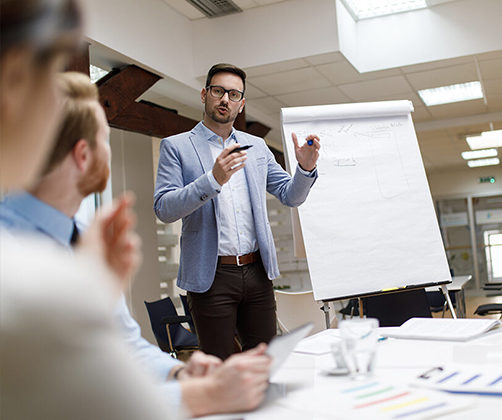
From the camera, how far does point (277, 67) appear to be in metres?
5.48

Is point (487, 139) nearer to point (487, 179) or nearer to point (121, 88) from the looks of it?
point (487, 179)

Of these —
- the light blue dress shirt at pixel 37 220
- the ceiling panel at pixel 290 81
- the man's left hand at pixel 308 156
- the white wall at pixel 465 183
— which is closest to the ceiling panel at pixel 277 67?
the ceiling panel at pixel 290 81

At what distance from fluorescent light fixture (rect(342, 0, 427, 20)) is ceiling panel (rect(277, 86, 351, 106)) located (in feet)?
2.92

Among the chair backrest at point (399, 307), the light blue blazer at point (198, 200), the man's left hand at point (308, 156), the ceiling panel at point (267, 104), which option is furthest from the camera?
the ceiling panel at point (267, 104)

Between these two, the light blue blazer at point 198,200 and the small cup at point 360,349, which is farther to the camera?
the light blue blazer at point 198,200

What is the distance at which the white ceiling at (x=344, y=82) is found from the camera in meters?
5.50

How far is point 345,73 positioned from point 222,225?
3.99 m

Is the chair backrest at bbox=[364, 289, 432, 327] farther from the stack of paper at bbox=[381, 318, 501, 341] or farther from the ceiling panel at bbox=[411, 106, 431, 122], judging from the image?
the ceiling panel at bbox=[411, 106, 431, 122]

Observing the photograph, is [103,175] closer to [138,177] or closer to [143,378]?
[143,378]

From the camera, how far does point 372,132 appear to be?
125 inches

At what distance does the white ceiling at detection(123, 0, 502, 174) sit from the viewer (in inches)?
216

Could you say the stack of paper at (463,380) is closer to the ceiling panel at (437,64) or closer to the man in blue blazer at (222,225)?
the man in blue blazer at (222,225)

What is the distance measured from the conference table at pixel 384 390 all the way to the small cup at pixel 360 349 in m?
0.02

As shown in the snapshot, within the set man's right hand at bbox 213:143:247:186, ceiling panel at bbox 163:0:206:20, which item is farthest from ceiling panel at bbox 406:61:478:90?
man's right hand at bbox 213:143:247:186
